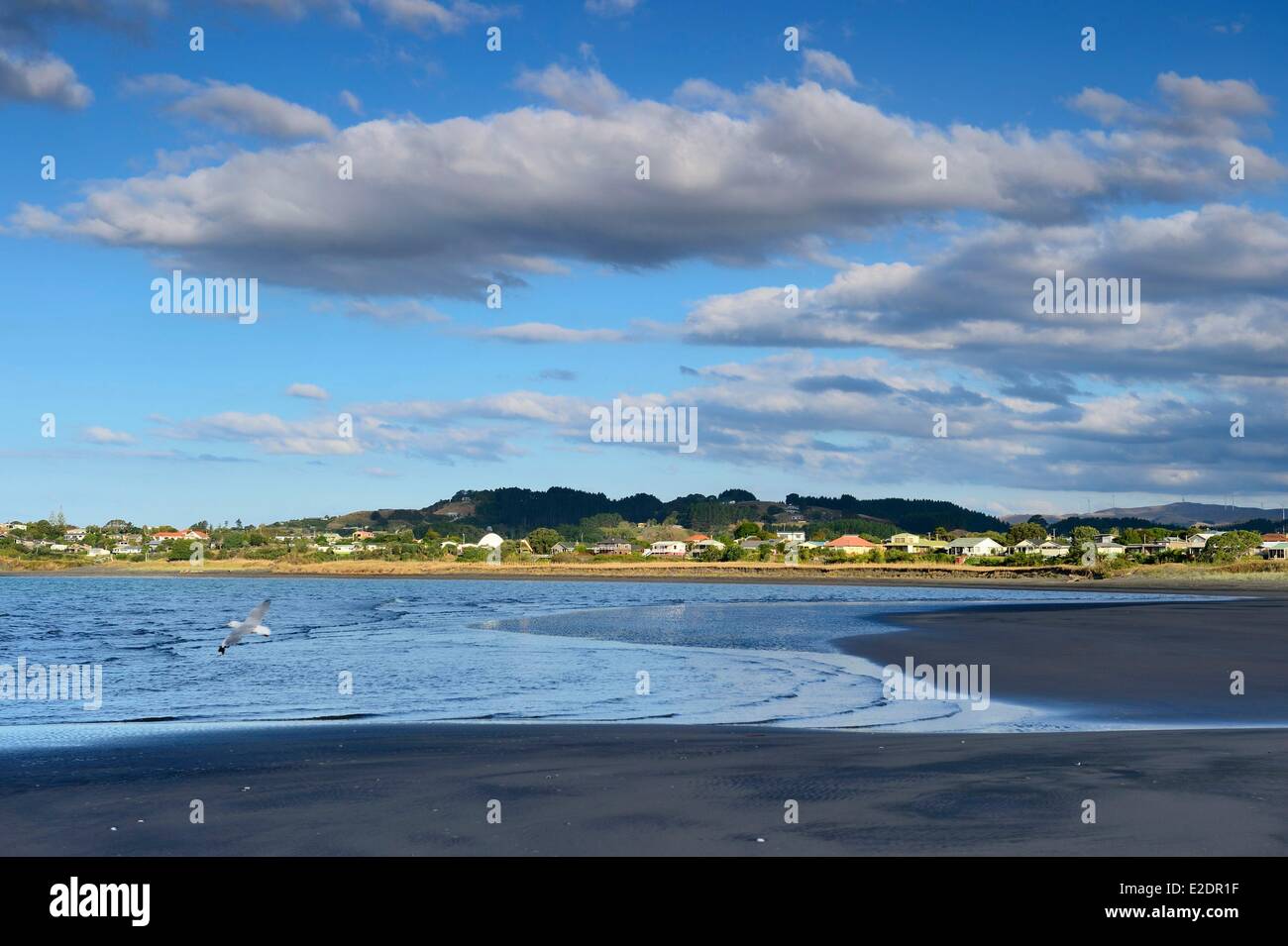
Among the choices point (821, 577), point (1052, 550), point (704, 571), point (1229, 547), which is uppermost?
point (1229, 547)

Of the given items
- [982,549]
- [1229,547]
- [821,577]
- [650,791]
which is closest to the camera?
[650,791]

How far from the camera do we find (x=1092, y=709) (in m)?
19.8

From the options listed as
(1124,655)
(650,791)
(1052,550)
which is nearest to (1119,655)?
(1124,655)

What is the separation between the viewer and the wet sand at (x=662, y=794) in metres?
9.41

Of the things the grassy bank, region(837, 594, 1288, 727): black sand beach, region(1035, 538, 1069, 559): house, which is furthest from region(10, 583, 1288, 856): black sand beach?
region(1035, 538, 1069, 559): house

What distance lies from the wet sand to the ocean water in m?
3.09

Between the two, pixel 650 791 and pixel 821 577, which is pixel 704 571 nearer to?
pixel 821 577

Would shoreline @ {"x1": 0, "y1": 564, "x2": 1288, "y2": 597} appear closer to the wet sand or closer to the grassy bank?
the grassy bank

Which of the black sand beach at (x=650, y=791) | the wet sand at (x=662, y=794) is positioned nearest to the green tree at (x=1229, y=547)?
the black sand beach at (x=650, y=791)

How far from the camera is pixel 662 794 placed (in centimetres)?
1155

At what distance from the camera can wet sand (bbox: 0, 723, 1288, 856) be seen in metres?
9.41

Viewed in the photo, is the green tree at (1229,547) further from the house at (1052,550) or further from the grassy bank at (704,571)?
the house at (1052,550)

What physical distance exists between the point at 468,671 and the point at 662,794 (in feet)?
57.1
